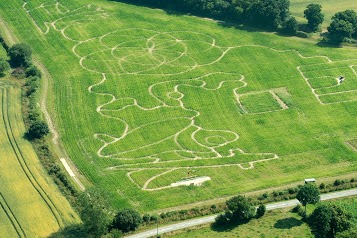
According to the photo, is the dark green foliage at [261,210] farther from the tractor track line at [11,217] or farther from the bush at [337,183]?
the tractor track line at [11,217]

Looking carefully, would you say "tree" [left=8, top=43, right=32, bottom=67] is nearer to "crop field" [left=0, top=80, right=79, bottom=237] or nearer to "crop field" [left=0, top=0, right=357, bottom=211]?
"crop field" [left=0, top=0, right=357, bottom=211]

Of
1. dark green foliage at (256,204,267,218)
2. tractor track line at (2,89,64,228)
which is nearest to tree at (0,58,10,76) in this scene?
tractor track line at (2,89,64,228)

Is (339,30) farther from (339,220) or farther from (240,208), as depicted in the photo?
(339,220)

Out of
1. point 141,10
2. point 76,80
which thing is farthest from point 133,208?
point 141,10

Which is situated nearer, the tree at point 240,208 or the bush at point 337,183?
the tree at point 240,208

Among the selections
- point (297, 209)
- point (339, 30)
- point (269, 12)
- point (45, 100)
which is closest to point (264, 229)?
point (297, 209)

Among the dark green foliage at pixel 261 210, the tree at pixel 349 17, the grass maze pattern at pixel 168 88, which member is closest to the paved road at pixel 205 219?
the dark green foliage at pixel 261 210
